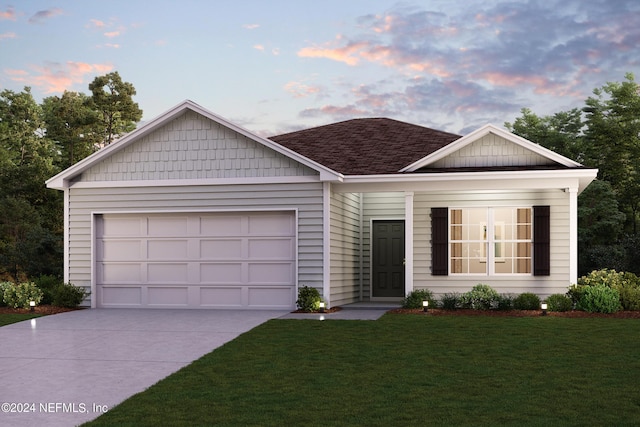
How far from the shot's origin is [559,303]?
15961 millimetres

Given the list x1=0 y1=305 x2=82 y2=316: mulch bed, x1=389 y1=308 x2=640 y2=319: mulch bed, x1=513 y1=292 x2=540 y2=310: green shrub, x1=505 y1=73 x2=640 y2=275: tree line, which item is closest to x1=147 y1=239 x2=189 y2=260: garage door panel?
x1=0 y1=305 x2=82 y2=316: mulch bed

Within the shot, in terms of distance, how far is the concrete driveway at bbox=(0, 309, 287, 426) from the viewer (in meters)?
8.35

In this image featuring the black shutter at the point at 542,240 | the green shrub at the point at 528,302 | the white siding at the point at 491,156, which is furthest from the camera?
the white siding at the point at 491,156

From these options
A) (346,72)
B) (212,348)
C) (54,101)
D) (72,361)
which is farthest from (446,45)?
(54,101)

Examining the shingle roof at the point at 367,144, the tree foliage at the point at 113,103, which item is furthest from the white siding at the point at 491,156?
the tree foliage at the point at 113,103

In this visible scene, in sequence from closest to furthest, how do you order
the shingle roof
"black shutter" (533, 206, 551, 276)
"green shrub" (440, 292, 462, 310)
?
"green shrub" (440, 292, 462, 310)
"black shutter" (533, 206, 551, 276)
the shingle roof

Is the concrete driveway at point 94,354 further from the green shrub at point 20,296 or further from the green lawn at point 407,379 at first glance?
the green shrub at point 20,296

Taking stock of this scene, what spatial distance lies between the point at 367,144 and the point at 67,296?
8.93 metres

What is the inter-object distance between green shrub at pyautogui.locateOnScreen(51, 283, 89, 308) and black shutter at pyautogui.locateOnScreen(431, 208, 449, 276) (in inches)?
333

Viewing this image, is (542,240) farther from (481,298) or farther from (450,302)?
(450,302)

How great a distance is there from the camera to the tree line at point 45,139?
33312mm

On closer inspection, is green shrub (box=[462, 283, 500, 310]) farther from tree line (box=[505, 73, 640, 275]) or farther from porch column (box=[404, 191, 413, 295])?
tree line (box=[505, 73, 640, 275])

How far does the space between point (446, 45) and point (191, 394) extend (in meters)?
17.0

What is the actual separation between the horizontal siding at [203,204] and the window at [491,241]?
11.4ft
